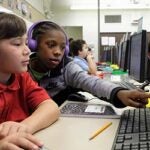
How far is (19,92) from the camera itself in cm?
106

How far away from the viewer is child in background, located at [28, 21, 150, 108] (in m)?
1.38

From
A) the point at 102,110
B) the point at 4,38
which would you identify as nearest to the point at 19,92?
the point at 4,38

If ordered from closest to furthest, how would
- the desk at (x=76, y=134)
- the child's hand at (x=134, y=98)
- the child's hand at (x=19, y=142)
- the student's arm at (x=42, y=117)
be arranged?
→ the child's hand at (x=19, y=142) → the desk at (x=76, y=134) → the student's arm at (x=42, y=117) → the child's hand at (x=134, y=98)

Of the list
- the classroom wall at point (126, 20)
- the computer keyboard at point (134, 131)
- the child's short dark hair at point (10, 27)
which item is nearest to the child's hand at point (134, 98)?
the computer keyboard at point (134, 131)

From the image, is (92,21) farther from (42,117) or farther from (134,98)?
(42,117)

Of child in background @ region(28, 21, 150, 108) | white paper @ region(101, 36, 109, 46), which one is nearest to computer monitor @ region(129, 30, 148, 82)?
child in background @ region(28, 21, 150, 108)

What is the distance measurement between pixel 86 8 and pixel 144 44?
21.2 feet

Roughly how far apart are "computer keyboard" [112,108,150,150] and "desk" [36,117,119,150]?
30 mm

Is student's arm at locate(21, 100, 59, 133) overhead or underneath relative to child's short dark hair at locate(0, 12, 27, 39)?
underneath

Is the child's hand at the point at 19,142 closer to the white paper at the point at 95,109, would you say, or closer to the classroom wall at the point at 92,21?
the white paper at the point at 95,109

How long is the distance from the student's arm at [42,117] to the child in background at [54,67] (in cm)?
33

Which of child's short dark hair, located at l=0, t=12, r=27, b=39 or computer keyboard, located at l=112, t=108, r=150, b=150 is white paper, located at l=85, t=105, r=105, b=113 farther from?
child's short dark hair, located at l=0, t=12, r=27, b=39

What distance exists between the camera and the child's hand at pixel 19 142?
617 mm

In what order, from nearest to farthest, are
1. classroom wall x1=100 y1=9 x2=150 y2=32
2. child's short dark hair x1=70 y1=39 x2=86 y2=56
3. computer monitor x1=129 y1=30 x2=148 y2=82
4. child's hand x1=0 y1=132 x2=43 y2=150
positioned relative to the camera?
child's hand x1=0 y1=132 x2=43 y2=150
computer monitor x1=129 y1=30 x2=148 y2=82
child's short dark hair x1=70 y1=39 x2=86 y2=56
classroom wall x1=100 y1=9 x2=150 y2=32
